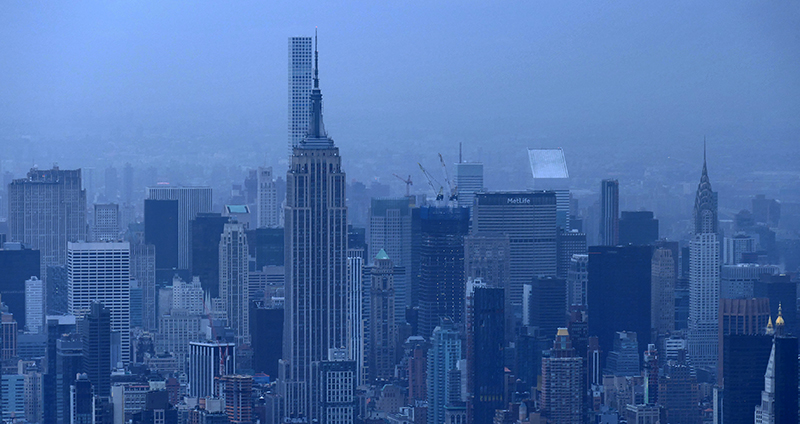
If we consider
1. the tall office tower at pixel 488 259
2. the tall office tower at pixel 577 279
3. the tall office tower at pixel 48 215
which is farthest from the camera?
the tall office tower at pixel 488 259

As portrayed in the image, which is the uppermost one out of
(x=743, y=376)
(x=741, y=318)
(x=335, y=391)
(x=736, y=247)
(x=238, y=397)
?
(x=736, y=247)

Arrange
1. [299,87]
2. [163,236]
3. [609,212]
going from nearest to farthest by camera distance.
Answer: [299,87], [609,212], [163,236]

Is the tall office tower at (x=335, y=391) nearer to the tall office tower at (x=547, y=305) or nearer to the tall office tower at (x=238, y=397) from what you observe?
the tall office tower at (x=238, y=397)

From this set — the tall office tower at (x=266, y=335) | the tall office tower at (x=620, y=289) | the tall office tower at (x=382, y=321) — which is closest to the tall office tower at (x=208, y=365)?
the tall office tower at (x=266, y=335)

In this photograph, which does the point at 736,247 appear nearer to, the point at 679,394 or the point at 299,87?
the point at 679,394

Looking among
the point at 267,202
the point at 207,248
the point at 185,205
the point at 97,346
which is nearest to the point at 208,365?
the point at 97,346

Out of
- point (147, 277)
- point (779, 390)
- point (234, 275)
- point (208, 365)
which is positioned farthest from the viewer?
point (234, 275)
